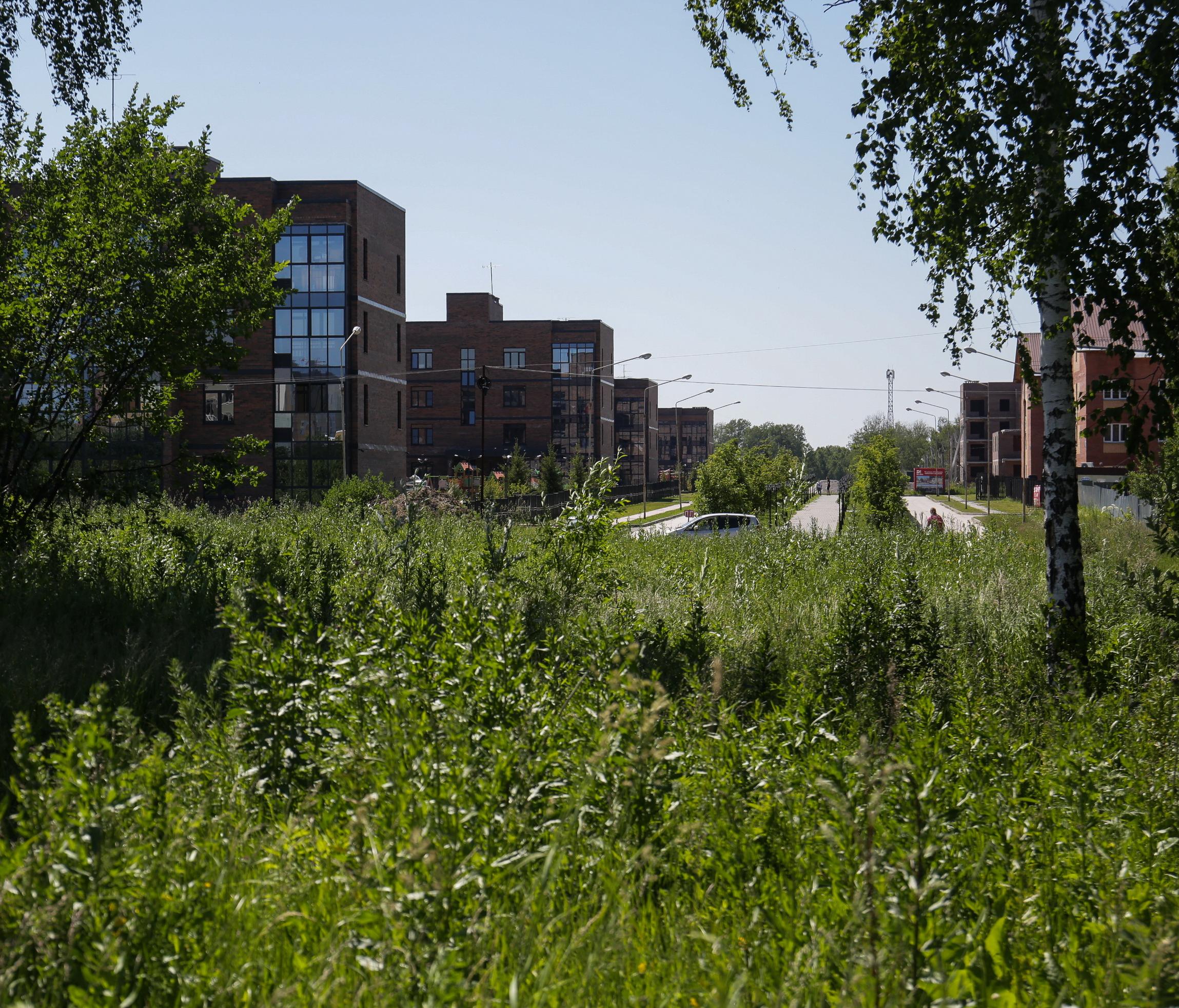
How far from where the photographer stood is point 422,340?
301 feet

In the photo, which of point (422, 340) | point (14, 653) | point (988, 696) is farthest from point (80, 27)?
point (422, 340)

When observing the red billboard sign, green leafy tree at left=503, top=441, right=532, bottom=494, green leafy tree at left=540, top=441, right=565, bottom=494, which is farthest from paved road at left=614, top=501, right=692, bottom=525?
the red billboard sign

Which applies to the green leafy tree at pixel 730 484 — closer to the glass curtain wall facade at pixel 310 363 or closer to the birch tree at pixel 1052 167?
the glass curtain wall facade at pixel 310 363

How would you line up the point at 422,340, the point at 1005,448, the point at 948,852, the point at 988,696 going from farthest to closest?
the point at 1005,448 → the point at 422,340 → the point at 988,696 → the point at 948,852

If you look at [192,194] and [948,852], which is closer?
[948,852]

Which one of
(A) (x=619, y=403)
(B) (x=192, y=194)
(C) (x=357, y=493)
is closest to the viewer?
(B) (x=192, y=194)

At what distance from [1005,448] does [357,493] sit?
84.4 metres

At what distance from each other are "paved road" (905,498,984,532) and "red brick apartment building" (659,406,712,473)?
6437cm

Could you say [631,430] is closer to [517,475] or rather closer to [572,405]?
[572,405]

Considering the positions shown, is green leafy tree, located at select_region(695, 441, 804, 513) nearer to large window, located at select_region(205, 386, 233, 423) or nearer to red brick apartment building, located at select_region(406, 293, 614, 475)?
large window, located at select_region(205, 386, 233, 423)

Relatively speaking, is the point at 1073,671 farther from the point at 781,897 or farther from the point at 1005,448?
the point at 1005,448

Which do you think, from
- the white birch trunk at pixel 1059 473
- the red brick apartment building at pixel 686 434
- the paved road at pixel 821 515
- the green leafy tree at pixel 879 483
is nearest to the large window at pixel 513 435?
the paved road at pixel 821 515

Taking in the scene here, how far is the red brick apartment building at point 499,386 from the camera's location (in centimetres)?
8906

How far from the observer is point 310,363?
5041 cm
